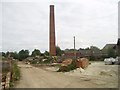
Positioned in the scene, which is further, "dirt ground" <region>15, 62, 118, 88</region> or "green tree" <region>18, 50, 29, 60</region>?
"green tree" <region>18, 50, 29, 60</region>

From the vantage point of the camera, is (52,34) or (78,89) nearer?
(78,89)

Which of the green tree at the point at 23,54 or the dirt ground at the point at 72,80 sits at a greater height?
the dirt ground at the point at 72,80

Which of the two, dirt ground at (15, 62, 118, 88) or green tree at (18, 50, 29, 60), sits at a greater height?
dirt ground at (15, 62, 118, 88)

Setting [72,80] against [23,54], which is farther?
[23,54]

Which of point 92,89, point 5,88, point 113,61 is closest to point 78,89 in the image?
point 92,89

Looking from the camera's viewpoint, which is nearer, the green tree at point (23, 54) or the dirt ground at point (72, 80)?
the dirt ground at point (72, 80)

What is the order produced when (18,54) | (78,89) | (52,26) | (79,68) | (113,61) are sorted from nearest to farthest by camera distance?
(78,89), (79,68), (113,61), (52,26), (18,54)

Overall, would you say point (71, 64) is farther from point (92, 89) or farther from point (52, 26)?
point (52, 26)

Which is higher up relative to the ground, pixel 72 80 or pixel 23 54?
pixel 72 80

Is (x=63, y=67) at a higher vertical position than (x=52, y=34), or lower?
→ lower

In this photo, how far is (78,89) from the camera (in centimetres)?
1571

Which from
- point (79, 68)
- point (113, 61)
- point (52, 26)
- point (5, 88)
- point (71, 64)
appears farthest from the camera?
point (52, 26)

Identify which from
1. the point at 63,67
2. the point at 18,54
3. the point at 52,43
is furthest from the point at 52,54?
the point at 18,54

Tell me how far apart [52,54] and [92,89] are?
225 feet
